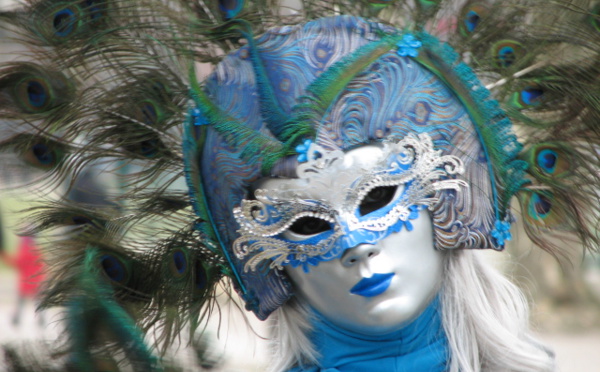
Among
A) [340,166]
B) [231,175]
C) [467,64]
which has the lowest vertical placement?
[231,175]

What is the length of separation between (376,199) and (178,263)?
2.51ft

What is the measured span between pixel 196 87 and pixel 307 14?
0.45 meters

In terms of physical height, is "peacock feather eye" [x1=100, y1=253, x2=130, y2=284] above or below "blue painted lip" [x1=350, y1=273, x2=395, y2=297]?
below

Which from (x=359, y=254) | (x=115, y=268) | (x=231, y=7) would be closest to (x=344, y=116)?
(x=359, y=254)

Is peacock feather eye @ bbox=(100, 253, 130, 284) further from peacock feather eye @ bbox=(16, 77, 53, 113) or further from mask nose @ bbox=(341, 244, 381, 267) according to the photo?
mask nose @ bbox=(341, 244, 381, 267)

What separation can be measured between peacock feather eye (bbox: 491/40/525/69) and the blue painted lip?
2.77 feet

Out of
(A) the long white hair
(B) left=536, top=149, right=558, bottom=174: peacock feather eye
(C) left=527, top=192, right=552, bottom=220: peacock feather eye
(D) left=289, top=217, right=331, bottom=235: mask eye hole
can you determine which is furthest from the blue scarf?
(B) left=536, top=149, right=558, bottom=174: peacock feather eye

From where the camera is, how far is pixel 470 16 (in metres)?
2.68

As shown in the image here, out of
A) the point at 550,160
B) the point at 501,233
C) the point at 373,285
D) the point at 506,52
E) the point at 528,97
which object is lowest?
the point at 373,285

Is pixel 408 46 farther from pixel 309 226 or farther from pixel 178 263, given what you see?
pixel 178 263

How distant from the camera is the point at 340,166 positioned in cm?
234

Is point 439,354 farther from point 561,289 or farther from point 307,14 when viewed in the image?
point 561,289

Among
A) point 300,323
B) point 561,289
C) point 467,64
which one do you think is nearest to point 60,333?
point 300,323

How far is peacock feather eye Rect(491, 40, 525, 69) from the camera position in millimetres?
2662
